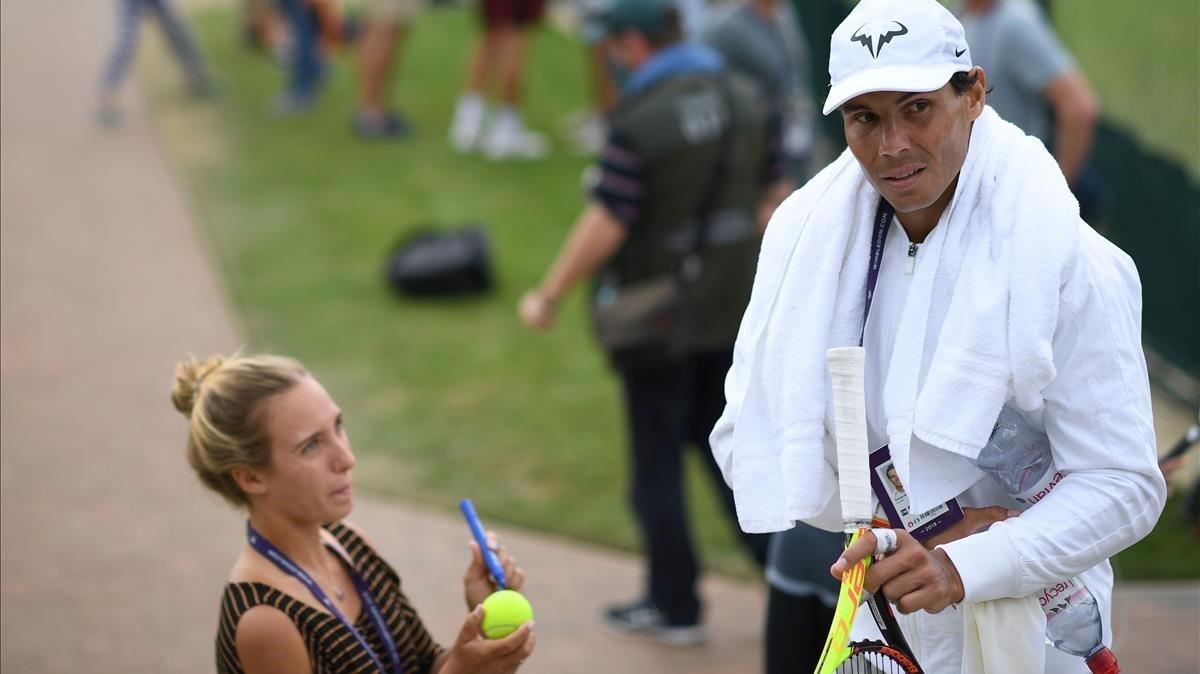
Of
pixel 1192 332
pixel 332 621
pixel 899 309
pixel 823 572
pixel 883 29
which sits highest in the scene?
pixel 883 29

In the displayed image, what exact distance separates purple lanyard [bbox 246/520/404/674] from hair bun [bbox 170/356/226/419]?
1.02ft

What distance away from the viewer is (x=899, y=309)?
2547 mm

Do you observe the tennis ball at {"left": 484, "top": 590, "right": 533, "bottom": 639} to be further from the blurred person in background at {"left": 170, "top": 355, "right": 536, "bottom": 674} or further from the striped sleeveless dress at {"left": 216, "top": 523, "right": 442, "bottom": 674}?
the striped sleeveless dress at {"left": 216, "top": 523, "right": 442, "bottom": 674}

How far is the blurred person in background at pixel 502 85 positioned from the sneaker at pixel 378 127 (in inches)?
18.7

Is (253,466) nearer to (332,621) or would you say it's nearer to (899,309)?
(332,621)

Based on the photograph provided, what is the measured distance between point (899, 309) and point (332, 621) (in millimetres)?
1300

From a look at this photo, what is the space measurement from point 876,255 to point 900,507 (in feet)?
1.55

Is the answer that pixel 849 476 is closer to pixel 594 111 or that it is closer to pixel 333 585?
pixel 333 585

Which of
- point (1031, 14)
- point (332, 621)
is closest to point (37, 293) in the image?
point (1031, 14)

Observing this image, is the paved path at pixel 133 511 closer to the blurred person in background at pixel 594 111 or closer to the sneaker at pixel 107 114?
the sneaker at pixel 107 114

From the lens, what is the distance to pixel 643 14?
5.04 meters

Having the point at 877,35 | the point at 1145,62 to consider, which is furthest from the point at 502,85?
the point at 877,35

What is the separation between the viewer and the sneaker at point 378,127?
1186 cm

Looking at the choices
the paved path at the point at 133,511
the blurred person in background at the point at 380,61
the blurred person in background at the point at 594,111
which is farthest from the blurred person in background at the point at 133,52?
the blurred person in background at the point at 594,111
